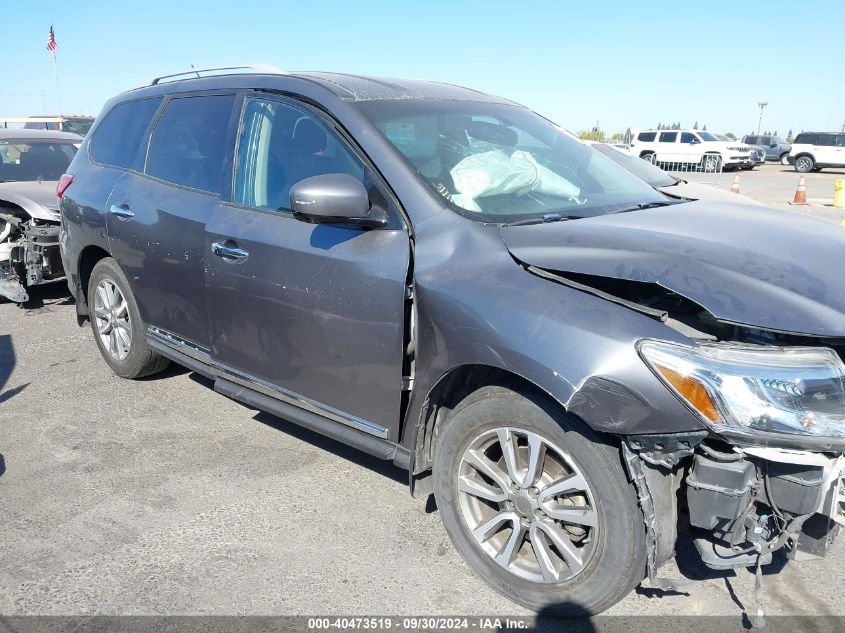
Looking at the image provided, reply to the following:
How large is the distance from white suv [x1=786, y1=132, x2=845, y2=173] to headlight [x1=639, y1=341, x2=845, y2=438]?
34.2 m

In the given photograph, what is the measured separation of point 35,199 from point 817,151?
33.0 m

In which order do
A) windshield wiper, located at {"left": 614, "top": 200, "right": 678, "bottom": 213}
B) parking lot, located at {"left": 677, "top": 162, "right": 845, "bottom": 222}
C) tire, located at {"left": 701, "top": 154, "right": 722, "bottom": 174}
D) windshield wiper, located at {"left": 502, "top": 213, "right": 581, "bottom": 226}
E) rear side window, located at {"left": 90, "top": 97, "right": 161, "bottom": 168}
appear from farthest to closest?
tire, located at {"left": 701, "top": 154, "right": 722, "bottom": 174} → parking lot, located at {"left": 677, "top": 162, "right": 845, "bottom": 222} → rear side window, located at {"left": 90, "top": 97, "right": 161, "bottom": 168} → windshield wiper, located at {"left": 614, "top": 200, "right": 678, "bottom": 213} → windshield wiper, located at {"left": 502, "top": 213, "right": 581, "bottom": 226}

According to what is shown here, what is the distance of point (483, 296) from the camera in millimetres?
2516

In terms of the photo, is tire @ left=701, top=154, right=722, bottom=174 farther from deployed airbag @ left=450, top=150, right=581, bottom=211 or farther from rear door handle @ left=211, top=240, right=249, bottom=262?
rear door handle @ left=211, top=240, right=249, bottom=262

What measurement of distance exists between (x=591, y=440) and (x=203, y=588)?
1.63m

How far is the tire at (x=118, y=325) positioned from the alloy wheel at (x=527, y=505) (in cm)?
269

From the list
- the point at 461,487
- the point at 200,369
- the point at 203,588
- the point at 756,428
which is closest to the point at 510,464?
the point at 461,487

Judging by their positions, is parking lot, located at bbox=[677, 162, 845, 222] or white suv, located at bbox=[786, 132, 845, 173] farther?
white suv, located at bbox=[786, 132, 845, 173]

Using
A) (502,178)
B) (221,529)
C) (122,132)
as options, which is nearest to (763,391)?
(502,178)

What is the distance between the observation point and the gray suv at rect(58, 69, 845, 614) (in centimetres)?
215

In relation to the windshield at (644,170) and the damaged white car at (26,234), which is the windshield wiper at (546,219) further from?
the damaged white car at (26,234)

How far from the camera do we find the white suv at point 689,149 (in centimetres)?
3139

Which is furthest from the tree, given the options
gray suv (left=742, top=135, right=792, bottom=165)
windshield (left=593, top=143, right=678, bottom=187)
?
windshield (left=593, top=143, right=678, bottom=187)

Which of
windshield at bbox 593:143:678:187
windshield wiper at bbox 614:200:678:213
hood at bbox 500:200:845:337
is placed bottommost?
windshield at bbox 593:143:678:187
